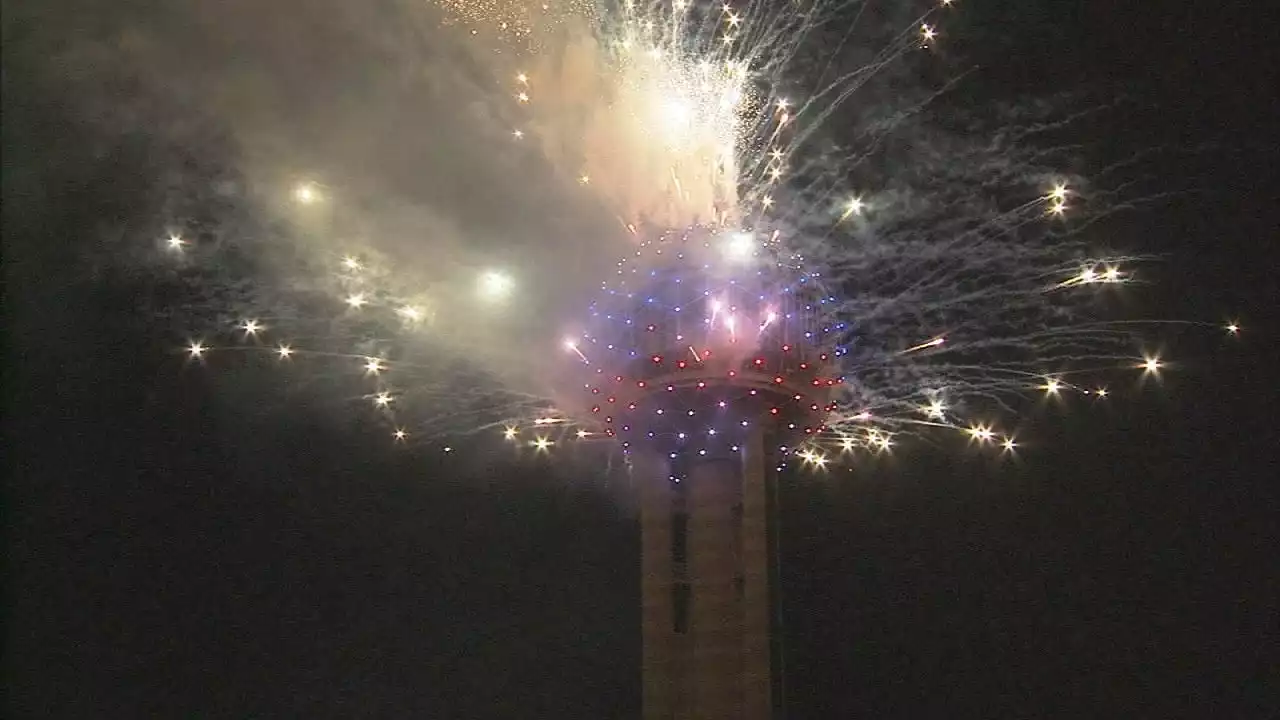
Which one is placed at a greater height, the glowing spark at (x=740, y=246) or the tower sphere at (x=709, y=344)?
the glowing spark at (x=740, y=246)

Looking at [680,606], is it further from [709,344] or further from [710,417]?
[709,344]

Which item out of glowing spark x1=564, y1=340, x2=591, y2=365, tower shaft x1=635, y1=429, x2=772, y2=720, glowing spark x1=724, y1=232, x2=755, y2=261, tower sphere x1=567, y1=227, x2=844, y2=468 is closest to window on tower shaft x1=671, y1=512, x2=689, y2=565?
tower shaft x1=635, y1=429, x2=772, y2=720

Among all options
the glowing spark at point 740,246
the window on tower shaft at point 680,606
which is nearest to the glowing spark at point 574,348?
the glowing spark at point 740,246

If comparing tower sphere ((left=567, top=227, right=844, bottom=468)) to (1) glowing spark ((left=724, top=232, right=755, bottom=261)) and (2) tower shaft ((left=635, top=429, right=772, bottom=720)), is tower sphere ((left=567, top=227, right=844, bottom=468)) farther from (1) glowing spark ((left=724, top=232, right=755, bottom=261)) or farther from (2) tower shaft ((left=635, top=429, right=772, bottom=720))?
(2) tower shaft ((left=635, top=429, right=772, bottom=720))

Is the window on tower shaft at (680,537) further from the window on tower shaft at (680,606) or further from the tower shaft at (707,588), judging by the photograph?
the window on tower shaft at (680,606)

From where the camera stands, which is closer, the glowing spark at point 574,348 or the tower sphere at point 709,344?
the tower sphere at point 709,344

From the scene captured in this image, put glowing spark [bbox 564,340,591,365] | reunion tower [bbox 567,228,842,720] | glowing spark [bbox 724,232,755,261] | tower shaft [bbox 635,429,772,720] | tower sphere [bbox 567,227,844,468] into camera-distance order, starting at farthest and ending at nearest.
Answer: tower shaft [bbox 635,429,772,720] → glowing spark [bbox 564,340,591,365] → reunion tower [bbox 567,228,842,720] → tower sphere [bbox 567,227,844,468] → glowing spark [bbox 724,232,755,261]
